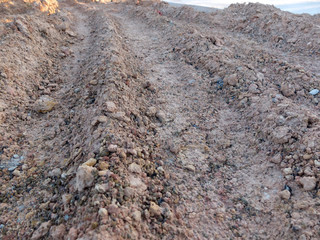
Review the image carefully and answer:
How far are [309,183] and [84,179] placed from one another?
3.35 m

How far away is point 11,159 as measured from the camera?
156 inches

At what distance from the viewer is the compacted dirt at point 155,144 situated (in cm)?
286

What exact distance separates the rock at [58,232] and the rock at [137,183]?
3.20 feet

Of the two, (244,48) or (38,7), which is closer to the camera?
(244,48)

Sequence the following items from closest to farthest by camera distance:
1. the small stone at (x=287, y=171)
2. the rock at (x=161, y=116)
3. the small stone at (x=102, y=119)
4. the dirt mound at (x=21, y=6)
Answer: the small stone at (x=287, y=171) → the small stone at (x=102, y=119) → the rock at (x=161, y=116) → the dirt mound at (x=21, y=6)

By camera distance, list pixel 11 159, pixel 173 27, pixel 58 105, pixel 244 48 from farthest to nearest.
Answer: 1. pixel 173 27
2. pixel 244 48
3. pixel 58 105
4. pixel 11 159

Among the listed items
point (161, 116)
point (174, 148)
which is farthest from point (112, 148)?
point (161, 116)

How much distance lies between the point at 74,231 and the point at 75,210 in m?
0.35

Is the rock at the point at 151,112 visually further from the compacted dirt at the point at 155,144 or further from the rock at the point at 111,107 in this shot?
the rock at the point at 111,107

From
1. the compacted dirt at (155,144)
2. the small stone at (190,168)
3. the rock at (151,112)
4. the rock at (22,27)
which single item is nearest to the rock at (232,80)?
the compacted dirt at (155,144)

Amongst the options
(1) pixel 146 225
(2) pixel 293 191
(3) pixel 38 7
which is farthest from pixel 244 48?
(3) pixel 38 7

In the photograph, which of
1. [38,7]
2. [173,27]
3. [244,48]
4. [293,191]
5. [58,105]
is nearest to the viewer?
[293,191]

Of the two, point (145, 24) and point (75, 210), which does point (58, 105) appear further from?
point (145, 24)

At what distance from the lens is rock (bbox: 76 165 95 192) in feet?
9.45
